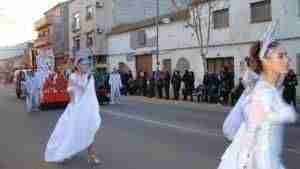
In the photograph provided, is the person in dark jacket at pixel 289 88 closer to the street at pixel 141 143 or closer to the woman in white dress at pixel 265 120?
the street at pixel 141 143

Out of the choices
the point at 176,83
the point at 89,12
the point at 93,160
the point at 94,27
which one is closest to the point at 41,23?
the point at 89,12

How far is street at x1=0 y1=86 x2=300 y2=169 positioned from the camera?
7648 millimetres

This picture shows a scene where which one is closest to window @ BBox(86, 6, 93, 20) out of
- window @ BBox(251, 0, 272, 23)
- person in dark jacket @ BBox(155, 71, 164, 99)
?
person in dark jacket @ BBox(155, 71, 164, 99)

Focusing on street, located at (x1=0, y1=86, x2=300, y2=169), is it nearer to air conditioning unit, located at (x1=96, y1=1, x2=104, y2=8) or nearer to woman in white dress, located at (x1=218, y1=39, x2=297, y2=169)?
woman in white dress, located at (x1=218, y1=39, x2=297, y2=169)

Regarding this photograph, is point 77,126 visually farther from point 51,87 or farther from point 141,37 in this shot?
point 141,37

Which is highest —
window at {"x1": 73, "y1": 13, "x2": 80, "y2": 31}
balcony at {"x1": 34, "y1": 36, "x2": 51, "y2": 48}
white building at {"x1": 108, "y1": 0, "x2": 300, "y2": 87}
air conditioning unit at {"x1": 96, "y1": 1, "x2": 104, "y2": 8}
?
air conditioning unit at {"x1": 96, "y1": 1, "x2": 104, "y2": 8}

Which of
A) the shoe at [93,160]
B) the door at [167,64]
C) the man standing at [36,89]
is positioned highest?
the door at [167,64]

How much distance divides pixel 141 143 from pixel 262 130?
6.02 metres

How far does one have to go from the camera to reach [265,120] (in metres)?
3.73

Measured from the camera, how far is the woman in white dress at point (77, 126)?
7.50 meters

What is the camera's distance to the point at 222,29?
26.0 metres

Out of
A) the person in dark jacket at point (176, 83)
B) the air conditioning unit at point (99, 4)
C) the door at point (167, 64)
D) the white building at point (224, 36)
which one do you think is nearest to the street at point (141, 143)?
the person in dark jacket at point (176, 83)

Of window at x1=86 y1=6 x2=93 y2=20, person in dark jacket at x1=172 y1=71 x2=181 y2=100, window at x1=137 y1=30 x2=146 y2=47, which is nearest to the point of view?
person in dark jacket at x1=172 y1=71 x2=181 y2=100

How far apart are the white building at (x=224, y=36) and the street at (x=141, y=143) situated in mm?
8615
